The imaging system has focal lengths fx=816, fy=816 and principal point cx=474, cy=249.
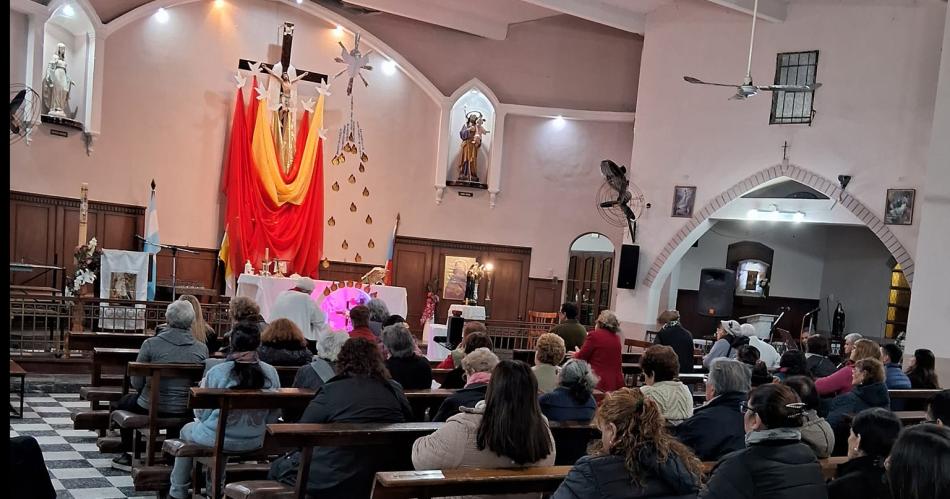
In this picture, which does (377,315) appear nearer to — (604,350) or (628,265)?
(604,350)

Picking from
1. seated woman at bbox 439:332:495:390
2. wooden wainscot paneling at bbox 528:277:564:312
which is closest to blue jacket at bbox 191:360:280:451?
seated woman at bbox 439:332:495:390

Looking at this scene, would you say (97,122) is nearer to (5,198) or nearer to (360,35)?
(360,35)

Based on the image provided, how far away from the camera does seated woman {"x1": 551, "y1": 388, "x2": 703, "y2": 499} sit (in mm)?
2576

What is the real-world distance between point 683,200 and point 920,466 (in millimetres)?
11385

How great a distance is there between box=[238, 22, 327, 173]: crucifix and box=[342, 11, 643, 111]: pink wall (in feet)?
9.22

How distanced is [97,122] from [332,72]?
13.0ft

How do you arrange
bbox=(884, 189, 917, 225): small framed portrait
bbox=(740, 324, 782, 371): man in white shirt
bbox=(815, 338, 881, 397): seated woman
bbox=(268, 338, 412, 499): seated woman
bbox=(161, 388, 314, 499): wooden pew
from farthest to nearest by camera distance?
bbox=(884, 189, 917, 225): small framed portrait, bbox=(740, 324, 782, 371): man in white shirt, bbox=(815, 338, 881, 397): seated woman, bbox=(161, 388, 314, 499): wooden pew, bbox=(268, 338, 412, 499): seated woman

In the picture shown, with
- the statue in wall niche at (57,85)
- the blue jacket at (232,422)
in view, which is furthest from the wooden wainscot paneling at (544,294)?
the blue jacket at (232,422)

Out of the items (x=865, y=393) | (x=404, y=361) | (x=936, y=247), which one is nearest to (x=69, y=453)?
(x=404, y=361)

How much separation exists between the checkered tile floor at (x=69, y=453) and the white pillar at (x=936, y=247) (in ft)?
30.0

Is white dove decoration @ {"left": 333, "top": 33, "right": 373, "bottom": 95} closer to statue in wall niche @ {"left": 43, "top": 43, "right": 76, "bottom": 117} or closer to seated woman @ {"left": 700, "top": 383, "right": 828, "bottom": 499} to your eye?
statue in wall niche @ {"left": 43, "top": 43, "right": 76, "bottom": 117}

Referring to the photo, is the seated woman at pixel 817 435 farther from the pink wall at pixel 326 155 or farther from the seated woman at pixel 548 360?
the pink wall at pixel 326 155

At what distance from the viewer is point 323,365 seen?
4.46 metres

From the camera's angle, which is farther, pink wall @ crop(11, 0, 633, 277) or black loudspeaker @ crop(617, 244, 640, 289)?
black loudspeaker @ crop(617, 244, 640, 289)
